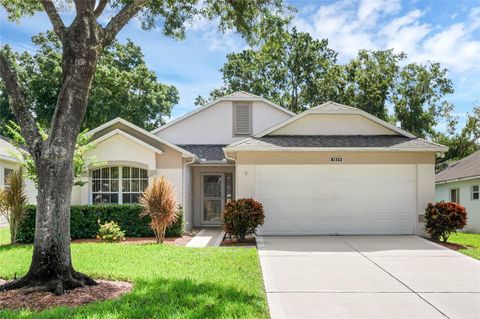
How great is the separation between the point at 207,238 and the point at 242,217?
7.16 ft

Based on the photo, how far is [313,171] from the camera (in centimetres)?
1502

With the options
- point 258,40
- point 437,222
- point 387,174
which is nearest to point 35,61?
point 258,40

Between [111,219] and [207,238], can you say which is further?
[207,238]

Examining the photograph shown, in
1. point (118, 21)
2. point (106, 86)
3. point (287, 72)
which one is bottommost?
point (118, 21)

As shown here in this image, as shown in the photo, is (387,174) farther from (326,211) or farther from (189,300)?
(189,300)

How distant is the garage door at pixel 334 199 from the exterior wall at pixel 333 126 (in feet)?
6.60

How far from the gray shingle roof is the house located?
1.76 metres

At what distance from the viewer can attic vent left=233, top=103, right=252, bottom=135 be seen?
20578 mm

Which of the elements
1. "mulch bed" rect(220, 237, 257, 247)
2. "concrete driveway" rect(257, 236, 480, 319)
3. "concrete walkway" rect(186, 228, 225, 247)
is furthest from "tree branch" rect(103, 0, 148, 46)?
"mulch bed" rect(220, 237, 257, 247)

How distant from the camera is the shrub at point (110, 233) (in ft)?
45.6

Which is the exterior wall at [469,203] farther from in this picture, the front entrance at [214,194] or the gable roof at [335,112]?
the front entrance at [214,194]

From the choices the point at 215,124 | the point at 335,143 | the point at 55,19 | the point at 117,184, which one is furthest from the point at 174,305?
the point at 215,124

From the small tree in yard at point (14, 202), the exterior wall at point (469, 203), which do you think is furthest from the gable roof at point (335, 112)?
the small tree in yard at point (14, 202)

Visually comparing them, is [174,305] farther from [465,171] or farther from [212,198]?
[465,171]
